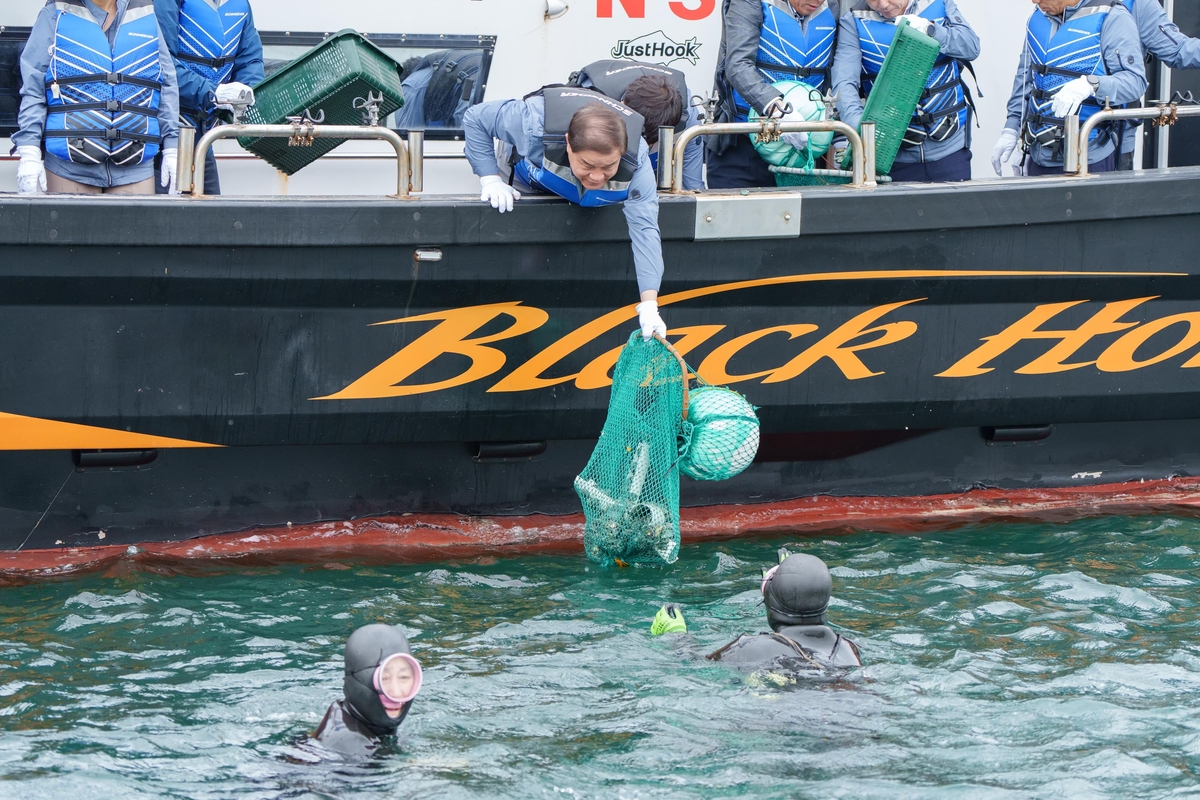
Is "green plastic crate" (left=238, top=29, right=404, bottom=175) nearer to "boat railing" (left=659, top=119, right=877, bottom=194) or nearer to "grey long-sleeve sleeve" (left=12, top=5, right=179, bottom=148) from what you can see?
"grey long-sleeve sleeve" (left=12, top=5, right=179, bottom=148)

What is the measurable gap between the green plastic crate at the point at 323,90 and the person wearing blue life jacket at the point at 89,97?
1.35 ft

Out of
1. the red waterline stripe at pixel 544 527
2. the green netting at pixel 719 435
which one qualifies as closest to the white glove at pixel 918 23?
the green netting at pixel 719 435

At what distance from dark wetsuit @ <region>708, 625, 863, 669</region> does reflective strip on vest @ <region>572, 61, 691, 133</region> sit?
2.25 meters

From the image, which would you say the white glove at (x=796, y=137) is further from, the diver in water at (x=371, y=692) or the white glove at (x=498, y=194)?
the diver in water at (x=371, y=692)

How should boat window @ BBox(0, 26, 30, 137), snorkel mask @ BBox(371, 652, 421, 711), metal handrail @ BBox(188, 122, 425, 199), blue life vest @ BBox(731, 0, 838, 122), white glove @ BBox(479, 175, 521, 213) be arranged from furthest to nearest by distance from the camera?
blue life vest @ BBox(731, 0, 838, 122)
boat window @ BBox(0, 26, 30, 137)
white glove @ BBox(479, 175, 521, 213)
metal handrail @ BBox(188, 122, 425, 199)
snorkel mask @ BBox(371, 652, 421, 711)

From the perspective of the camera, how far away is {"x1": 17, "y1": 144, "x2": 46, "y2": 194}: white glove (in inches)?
208

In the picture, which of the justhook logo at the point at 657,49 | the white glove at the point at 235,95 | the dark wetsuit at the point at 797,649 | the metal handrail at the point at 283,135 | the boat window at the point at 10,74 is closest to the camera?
the dark wetsuit at the point at 797,649

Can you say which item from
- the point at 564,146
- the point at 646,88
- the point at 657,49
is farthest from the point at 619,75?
the point at 657,49

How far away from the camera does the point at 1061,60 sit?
6.26 meters

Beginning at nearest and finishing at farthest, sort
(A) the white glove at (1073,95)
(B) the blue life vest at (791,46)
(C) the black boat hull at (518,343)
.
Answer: (C) the black boat hull at (518,343), (A) the white glove at (1073,95), (B) the blue life vest at (791,46)

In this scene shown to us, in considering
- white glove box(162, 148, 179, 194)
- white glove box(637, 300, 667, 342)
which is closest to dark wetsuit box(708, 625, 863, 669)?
white glove box(637, 300, 667, 342)

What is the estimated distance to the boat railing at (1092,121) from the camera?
572 cm

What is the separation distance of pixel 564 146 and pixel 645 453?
49.1 inches

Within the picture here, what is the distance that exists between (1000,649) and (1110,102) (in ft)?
8.61
